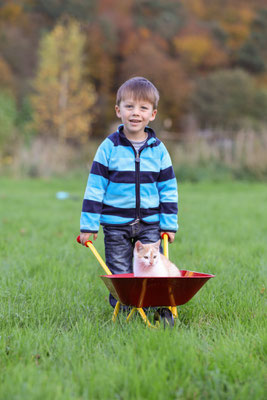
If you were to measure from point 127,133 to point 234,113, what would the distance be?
106 ft

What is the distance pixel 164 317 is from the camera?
265cm

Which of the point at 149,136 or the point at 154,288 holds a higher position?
the point at 149,136

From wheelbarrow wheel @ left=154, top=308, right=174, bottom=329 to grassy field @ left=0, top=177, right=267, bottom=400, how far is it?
66 mm

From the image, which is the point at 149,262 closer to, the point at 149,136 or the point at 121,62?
the point at 149,136

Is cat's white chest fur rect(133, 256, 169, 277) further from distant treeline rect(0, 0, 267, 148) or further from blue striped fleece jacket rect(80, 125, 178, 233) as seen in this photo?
distant treeline rect(0, 0, 267, 148)

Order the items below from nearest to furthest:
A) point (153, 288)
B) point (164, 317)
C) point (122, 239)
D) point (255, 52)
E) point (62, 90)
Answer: point (153, 288) < point (164, 317) < point (122, 239) < point (62, 90) < point (255, 52)

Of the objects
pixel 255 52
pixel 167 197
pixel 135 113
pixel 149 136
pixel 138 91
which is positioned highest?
pixel 255 52

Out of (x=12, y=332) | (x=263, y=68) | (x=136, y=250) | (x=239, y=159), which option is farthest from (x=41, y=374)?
(x=263, y=68)

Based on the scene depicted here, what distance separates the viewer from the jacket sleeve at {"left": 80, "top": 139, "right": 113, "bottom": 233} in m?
2.84

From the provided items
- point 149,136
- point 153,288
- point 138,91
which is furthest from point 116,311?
point 138,91

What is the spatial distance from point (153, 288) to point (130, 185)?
844 mm

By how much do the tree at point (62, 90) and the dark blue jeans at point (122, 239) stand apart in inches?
931

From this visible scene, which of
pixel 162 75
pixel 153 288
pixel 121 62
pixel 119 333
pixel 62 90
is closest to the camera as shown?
pixel 153 288

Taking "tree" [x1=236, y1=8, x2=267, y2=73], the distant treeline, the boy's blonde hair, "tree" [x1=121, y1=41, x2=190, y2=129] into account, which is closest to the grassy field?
the boy's blonde hair
